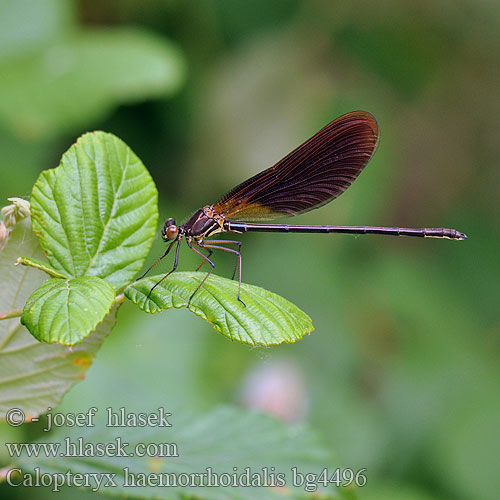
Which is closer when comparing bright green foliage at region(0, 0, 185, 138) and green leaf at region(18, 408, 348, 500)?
green leaf at region(18, 408, 348, 500)

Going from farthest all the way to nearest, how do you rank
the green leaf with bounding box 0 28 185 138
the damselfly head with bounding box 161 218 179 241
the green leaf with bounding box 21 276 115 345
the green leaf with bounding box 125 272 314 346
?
the green leaf with bounding box 0 28 185 138
the damselfly head with bounding box 161 218 179 241
the green leaf with bounding box 125 272 314 346
the green leaf with bounding box 21 276 115 345

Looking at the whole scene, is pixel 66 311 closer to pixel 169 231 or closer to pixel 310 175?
pixel 169 231

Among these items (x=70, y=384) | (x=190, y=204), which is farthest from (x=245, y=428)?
(x=190, y=204)

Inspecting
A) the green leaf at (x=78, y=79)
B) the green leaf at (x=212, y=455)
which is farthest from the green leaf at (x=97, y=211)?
the green leaf at (x=78, y=79)

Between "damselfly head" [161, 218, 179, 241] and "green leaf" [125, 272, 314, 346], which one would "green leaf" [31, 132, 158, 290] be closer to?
"green leaf" [125, 272, 314, 346]

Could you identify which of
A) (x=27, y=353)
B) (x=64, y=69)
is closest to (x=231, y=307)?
(x=27, y=353)

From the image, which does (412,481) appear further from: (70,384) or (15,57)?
(15,57)

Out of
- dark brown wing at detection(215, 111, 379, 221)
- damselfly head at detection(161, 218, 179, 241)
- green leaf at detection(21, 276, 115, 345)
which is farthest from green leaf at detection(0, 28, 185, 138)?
green leaf at detection(21, 276, 115, 345)
